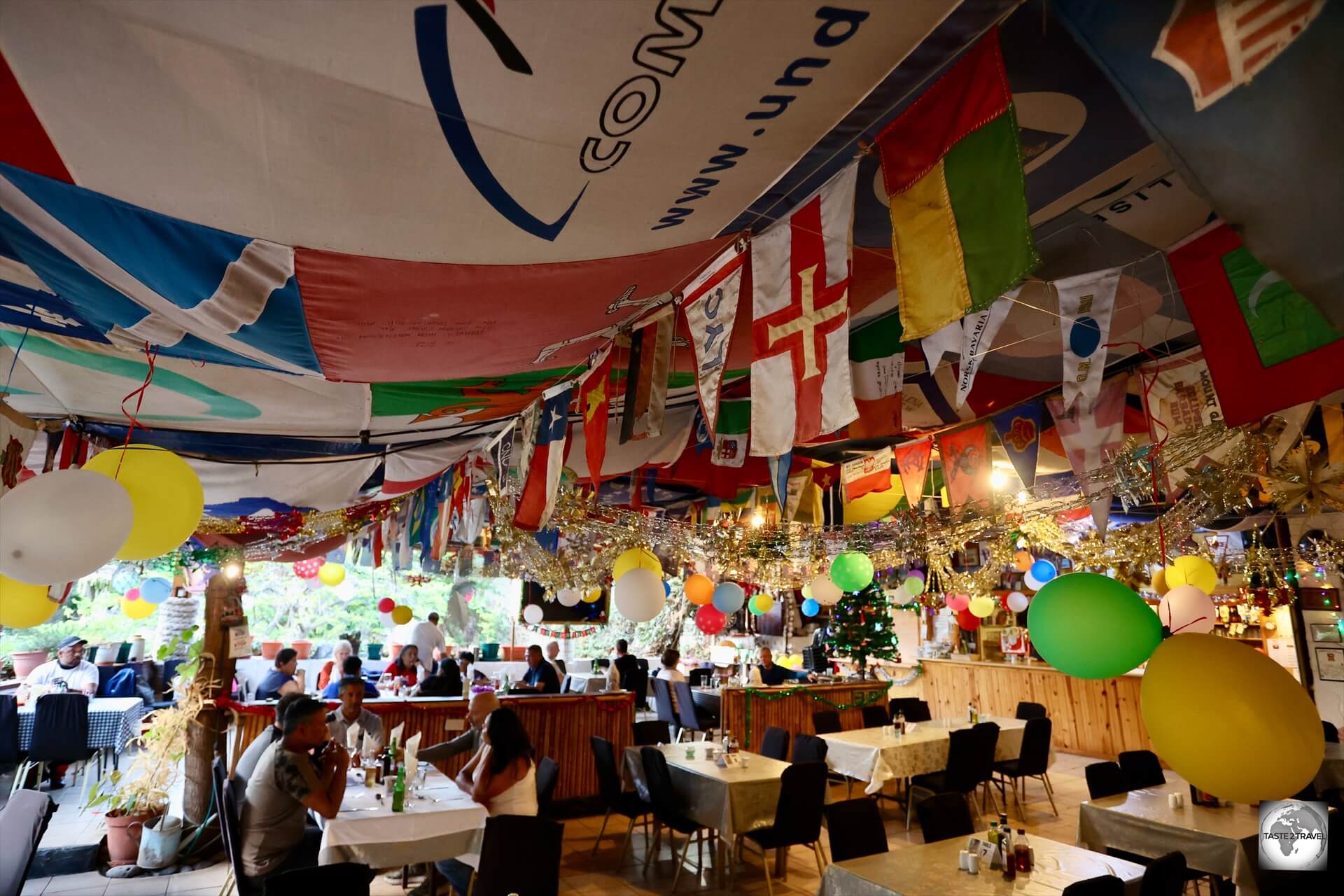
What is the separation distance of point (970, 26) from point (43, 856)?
8.27 meters

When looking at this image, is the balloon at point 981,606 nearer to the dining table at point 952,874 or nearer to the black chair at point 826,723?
the black chair at point 826,723

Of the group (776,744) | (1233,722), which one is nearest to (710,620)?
(776,744)

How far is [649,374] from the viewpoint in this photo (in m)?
3.66

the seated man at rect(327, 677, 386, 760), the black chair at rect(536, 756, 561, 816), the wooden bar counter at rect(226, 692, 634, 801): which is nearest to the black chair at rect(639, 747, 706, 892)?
the black chair at rect(536, 756, 561, 816)

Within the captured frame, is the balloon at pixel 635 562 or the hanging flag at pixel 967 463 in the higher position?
the hanging flag at pixel 967 463

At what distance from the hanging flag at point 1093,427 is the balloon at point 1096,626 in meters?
2.09

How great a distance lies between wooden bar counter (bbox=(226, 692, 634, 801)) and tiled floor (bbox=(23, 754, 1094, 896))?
0.61 m

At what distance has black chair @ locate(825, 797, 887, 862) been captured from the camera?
3947mm

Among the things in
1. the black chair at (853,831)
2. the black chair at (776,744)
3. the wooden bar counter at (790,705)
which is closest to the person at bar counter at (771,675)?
the wooden bar counter at (790,705)

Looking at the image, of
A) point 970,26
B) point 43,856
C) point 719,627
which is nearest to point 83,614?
point 43,856

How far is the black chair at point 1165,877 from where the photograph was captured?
335 cm

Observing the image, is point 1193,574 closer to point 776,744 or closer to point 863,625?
point 776,744

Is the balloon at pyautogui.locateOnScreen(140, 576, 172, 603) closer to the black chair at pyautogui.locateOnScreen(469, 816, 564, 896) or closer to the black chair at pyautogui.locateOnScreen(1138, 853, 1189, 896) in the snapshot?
the black chair at pyautogui.locateOnScreen(469, 816, 564, 896)

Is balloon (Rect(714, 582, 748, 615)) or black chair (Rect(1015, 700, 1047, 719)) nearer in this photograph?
balloon (Rect(714, 582, 748, 615))
